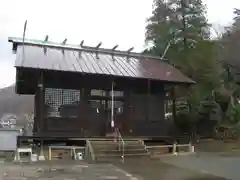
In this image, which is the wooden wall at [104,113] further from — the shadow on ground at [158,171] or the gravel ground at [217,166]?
the gravel ground at [217,166]

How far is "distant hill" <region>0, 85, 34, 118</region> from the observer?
191ft

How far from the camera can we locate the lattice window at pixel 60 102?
661 inches

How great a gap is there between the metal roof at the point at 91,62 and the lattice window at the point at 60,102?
1.30 meters

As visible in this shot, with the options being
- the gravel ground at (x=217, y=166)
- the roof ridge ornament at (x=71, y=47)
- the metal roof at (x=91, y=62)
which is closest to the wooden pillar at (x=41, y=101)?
the metal roof at (x=91, y=62)

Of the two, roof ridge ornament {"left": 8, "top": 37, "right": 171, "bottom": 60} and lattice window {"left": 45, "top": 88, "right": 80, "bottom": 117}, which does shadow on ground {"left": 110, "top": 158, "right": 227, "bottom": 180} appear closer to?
lattice window {"left": 45, "top": 88, "right": 80, "bottom": 117}

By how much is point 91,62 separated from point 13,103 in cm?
4713

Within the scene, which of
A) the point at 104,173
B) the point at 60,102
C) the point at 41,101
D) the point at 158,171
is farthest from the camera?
the point at 60,102

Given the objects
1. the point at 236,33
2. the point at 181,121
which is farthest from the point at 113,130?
the point at 236,33

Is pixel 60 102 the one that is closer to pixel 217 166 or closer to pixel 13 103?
pixel 217 166

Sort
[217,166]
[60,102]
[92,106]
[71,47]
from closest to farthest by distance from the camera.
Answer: [217,166] < [60,102] < [92,106] < [71,47]

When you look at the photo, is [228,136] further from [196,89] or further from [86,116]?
[86,116]

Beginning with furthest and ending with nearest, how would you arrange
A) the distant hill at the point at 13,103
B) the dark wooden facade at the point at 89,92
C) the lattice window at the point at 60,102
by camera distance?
the distant hill at the point at 13,103 < the lattice window at the point at 60,102 < the dark wooden facade at the point at 89,92

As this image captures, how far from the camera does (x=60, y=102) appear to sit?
17016 mm

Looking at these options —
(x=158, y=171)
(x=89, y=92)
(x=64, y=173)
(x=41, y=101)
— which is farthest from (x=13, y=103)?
(x=158, y=171)
